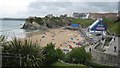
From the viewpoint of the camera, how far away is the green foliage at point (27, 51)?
1685 cm

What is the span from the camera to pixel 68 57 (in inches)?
829

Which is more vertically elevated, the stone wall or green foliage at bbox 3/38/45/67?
green foliage at bbox 3/38/45/67

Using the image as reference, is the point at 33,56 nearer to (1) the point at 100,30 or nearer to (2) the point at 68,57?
(2) the point at 68,57

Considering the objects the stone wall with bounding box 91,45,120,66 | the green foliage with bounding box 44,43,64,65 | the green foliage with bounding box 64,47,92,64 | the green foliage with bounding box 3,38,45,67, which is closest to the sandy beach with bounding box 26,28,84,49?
the stone wall with bounding box 91,45,120,66

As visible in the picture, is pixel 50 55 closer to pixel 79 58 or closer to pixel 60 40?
pixel 79 58

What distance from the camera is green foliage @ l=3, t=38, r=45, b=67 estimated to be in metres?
16.9

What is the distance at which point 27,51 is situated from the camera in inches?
677

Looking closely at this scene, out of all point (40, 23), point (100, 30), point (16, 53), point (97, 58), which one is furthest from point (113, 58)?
point (40, 23)

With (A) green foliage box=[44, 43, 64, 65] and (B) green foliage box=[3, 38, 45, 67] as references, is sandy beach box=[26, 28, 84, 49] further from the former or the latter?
(B) green foliage box=[3, 38, 45, 67]

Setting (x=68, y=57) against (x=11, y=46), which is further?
(x=68, y=57)

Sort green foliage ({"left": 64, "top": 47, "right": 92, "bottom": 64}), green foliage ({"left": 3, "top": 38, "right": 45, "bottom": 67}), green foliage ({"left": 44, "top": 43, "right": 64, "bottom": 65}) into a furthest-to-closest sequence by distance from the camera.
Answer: green foliage ({"left": 64, "top": 47, "right": 92, "bottom": 64})
green foliage ({"left": 44, "top": 43, "right": 64, "bottom": 65})
green foliage ({"left": 3, "top": 38, "right": 45, "bottom": 67})

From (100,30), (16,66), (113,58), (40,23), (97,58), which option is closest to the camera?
(16,66)

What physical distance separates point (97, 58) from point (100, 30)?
41.0 meters

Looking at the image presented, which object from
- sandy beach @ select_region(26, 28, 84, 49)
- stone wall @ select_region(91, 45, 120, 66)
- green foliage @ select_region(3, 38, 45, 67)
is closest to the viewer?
green foliage @ select_region(3, 38, 45, 67)
